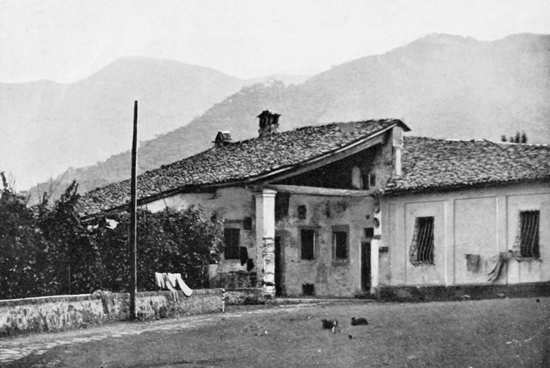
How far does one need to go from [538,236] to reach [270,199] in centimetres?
653

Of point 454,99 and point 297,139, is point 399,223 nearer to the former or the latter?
point 297,139

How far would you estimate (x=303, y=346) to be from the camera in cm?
1098

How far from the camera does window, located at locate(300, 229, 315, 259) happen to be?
24734 millimetres

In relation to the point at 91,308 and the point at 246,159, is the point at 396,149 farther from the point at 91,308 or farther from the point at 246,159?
the point at 91,308

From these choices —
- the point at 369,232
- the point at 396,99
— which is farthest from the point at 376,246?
the point at 396,99

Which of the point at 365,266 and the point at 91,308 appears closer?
the point at 91,308

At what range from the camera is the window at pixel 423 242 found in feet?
74.1

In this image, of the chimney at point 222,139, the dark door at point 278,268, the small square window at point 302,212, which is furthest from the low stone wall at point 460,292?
the chimney at point 222,139

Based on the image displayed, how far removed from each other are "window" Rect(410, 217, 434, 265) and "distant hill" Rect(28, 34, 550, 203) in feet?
118

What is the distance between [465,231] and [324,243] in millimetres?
4817

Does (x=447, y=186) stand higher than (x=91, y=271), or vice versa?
(x=447, y=186)

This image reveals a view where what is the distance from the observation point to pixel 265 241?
2103 centimetres

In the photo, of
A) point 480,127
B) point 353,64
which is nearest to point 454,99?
point 480,127

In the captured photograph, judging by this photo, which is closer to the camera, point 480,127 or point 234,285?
point 234,285
